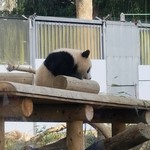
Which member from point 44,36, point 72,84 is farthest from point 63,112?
point 44,36

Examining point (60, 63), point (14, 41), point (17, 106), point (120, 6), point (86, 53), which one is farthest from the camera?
point (120, 6)

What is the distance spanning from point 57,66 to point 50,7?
1706cm

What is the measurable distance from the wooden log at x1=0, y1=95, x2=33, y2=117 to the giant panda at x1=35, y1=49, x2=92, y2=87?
1666mm

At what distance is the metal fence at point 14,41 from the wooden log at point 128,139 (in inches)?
267

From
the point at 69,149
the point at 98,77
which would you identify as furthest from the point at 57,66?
the point at 98,77

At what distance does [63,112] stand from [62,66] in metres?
1.24

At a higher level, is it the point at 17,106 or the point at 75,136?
the point at 17,106

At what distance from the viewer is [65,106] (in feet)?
16.4

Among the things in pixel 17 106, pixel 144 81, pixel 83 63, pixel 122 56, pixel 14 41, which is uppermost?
pixel 14 41

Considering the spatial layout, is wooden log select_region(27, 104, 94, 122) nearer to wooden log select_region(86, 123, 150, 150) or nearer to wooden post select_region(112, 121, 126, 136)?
wooden log select_region(86, 123, 150, 150)

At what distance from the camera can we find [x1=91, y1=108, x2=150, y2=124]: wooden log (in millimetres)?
5809

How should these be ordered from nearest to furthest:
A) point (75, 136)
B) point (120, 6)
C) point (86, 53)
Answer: point (75, 136)
point (86, 53)
point (120, 6)

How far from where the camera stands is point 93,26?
1340 centimetres

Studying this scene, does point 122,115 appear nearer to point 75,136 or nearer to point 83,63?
point 83,63
